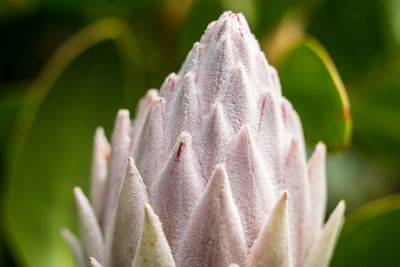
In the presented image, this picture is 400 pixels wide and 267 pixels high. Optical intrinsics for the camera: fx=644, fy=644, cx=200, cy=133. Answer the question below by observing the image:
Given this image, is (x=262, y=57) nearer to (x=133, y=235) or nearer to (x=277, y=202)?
(x=277, y=202)

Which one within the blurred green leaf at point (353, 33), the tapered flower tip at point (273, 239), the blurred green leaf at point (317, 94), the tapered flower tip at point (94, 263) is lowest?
the tapered flower tip at point (273, 239)

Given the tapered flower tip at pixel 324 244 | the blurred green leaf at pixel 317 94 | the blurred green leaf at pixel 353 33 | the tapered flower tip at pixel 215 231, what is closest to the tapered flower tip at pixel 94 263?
the tapered flower tip at pixel 215 231

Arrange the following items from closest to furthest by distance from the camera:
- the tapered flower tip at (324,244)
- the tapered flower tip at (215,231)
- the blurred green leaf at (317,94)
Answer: the tapered flower tip at (215,231)
the tapered flower tip at (324,244)
the blurred green leaf at (317,94)

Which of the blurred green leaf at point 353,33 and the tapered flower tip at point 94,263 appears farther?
the blurred green leaf at point 353,33

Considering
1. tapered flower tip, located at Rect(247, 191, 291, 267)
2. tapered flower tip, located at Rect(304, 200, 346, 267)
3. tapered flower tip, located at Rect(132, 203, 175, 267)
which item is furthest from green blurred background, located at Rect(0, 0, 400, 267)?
tapered flower tip, located at Rect(132, 203, 175, 267)

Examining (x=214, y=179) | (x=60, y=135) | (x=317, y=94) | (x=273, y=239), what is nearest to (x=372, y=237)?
(x=317, y=94)

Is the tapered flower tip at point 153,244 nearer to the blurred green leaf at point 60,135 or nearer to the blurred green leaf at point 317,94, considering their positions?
the blurred green leaf at point 317,94
